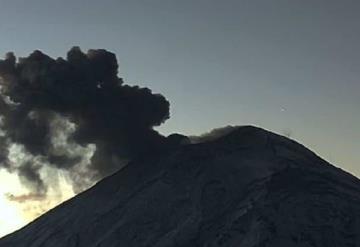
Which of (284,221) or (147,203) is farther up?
(147,203)

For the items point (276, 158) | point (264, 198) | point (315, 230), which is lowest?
point (315, 230)

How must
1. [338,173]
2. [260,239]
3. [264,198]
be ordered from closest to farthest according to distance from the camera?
[260,239], [264,198], [338,173]

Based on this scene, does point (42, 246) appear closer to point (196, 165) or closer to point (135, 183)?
point (135, 183)

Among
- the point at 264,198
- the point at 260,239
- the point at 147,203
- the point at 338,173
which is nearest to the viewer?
the point at 260,239

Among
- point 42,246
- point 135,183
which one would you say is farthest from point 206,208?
point 42,246

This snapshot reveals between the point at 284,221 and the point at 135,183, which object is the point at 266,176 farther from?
the point at 135,183

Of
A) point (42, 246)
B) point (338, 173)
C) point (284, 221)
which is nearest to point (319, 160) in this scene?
point (338, 173)

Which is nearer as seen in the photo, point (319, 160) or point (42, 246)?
point (42, 246)
